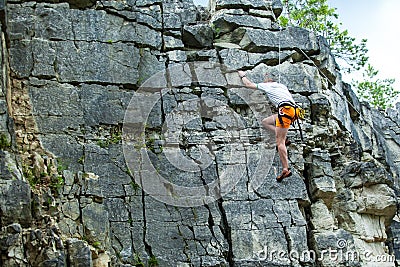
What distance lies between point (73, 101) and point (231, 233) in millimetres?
3830

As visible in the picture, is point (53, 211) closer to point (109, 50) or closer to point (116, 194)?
point (116, 194)

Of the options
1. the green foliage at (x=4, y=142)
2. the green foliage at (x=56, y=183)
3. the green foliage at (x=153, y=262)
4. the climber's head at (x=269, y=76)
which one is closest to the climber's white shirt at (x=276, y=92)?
the climber's head at (x=269, y=76)

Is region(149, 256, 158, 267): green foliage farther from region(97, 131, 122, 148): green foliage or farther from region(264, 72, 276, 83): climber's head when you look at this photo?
region(264, 72, 276, 83): climber's head

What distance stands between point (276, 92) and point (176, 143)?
2147mm

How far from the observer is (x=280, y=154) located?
13352 mm

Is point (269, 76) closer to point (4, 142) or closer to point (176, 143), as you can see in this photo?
point (176, 143)

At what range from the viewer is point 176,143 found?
13375 millimetres

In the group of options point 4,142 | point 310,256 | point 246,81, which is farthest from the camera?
point 246,81

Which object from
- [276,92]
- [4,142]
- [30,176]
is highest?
[276,92]

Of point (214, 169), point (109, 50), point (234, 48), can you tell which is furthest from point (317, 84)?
point (109, 50)

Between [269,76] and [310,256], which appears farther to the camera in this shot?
[269,76]
